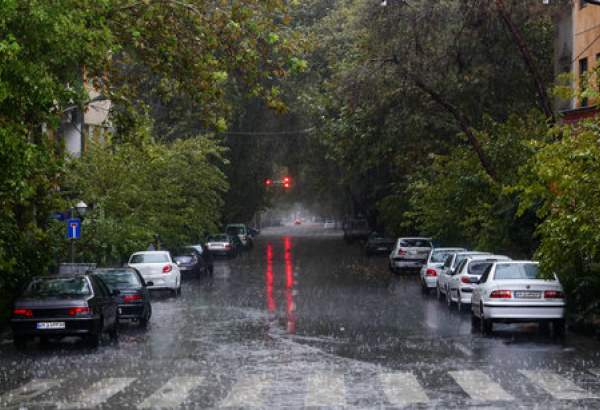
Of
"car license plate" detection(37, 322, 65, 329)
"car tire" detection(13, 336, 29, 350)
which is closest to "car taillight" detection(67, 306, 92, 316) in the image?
"car license plate" detection(37, 322, 65, 329)

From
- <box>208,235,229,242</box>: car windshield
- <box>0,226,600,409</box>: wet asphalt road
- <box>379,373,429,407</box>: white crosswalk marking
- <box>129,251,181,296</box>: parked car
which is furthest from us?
<box>208,235,229,242</box>: car windshield

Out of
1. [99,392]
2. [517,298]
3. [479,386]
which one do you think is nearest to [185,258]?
[517,298]

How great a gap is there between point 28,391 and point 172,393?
2.08m

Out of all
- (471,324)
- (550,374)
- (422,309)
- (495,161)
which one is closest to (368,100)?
(495,161)

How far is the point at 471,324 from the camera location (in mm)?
24719

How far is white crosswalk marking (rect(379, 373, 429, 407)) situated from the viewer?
43.3 ft

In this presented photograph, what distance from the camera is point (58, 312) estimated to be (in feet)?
66.1

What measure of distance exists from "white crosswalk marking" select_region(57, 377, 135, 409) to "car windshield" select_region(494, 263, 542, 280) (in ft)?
30.7

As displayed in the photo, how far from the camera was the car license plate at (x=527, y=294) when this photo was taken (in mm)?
21703

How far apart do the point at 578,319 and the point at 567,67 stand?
22.1 m

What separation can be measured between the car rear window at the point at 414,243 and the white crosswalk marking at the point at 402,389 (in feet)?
107

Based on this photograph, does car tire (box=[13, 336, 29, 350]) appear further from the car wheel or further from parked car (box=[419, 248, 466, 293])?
parked car (box=[419, 248, 466, 293])

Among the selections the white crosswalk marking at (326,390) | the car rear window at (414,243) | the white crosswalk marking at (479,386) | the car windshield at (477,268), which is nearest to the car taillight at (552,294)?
the white crosswalk marking at (479,386)

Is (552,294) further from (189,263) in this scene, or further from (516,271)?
(189,263)
